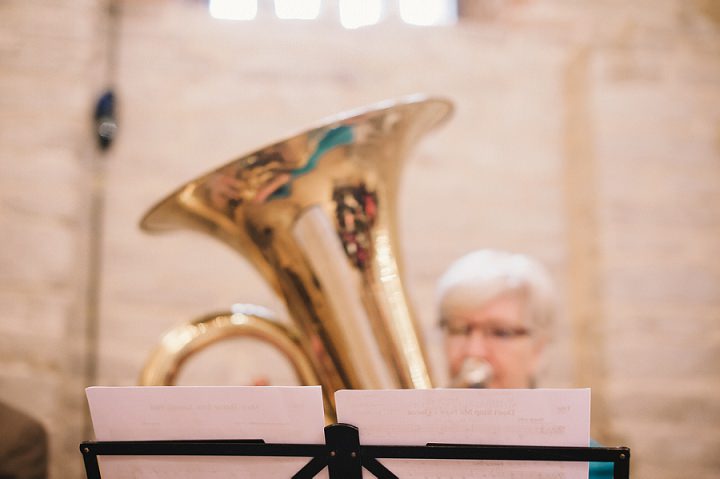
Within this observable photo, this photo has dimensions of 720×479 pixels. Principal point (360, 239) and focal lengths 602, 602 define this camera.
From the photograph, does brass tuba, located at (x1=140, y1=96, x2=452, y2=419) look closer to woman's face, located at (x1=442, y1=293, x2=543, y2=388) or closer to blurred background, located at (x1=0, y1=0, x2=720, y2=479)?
woman's face, located at (x1=442, y1=293, x2=543, y2=388)

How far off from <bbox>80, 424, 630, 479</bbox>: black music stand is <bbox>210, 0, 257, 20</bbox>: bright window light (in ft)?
4.73

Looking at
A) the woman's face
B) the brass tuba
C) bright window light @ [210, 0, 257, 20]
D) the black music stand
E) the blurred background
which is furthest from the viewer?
bright window light @ [210, 0, 257, 20]

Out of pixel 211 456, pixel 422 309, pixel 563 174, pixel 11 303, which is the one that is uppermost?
pixel 563 174

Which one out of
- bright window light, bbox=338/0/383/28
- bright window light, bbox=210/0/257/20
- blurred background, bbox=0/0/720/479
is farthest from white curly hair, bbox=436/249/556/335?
bright window light, bbox=210/0/257/20

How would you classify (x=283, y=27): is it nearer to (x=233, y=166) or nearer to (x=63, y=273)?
(x=63, y=273)

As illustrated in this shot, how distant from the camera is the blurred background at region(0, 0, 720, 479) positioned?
1.63m

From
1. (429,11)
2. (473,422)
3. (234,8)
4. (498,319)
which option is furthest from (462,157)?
(473,422)

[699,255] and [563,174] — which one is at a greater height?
[563,174]

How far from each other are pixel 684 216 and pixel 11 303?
5.94 feet

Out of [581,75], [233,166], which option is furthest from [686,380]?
[233,166]

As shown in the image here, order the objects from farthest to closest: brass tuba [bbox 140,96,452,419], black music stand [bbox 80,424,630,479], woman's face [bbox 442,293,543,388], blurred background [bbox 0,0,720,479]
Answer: blurred background [bbox 0,0,720,479] < woman's face [bbox 442,293,543,388] < brass tuba [bbox 140,96,452,419] < black music stand [bbox 80,424,630,479]

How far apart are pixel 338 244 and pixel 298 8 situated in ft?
3.96

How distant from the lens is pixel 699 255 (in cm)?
175

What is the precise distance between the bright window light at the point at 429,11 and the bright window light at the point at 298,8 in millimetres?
270
